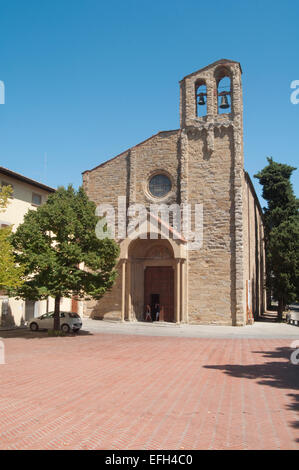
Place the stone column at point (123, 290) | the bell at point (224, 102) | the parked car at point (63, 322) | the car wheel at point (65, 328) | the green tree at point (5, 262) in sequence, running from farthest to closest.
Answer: the bell at point (224, 102), the stone column at point (123, 290), the car wheel at point (65, 328), the parked car at point (63, 322), the green tree at point (5, 262)

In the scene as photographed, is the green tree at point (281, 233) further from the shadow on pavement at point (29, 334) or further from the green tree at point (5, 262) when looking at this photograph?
the green tree at point (5, 262)

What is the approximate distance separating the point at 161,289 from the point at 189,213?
602cm

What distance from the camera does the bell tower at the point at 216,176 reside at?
79.7 feet

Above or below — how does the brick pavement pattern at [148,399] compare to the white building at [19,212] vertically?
below

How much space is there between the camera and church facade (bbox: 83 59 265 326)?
80.4ft

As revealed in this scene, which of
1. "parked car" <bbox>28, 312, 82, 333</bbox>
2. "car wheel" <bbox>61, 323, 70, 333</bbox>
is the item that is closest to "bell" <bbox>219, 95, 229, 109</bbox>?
"parked car" <bbox>28, 312, 82, 333</bbox>

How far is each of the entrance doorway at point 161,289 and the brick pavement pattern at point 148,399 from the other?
36.3ft

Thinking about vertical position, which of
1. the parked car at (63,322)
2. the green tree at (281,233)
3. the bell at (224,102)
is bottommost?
the parked car at (63,322)

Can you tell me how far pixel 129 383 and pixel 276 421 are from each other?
4179mm

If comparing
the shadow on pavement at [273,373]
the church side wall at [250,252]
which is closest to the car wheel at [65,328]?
the shadow on pavement at [273,373]

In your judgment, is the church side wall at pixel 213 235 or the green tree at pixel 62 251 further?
the church side wall at pixel 213 235

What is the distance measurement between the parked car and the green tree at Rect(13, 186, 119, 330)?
1203 mm

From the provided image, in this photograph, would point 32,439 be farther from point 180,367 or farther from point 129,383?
point 180,367

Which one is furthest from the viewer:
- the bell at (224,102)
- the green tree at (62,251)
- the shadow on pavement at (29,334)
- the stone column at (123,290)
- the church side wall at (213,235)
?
the bell at (224,102)
